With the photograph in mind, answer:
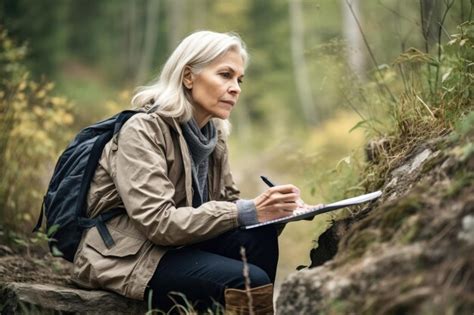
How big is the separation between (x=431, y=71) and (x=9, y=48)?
12.3 ft

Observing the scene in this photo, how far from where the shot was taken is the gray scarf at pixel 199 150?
3.67m

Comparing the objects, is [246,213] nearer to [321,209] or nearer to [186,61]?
[321,209]

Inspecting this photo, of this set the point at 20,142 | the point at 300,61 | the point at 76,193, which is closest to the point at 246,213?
the point at 76,193

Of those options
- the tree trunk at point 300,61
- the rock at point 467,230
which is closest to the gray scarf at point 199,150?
the rock at point 467,230

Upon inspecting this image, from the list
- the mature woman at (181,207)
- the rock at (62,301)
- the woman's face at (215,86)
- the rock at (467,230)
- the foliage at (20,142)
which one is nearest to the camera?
the rock at (467,230)

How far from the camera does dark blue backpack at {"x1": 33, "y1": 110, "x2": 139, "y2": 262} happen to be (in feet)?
11.6

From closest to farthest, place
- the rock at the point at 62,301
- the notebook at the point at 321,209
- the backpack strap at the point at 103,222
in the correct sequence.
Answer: the notebook at the point at 321,209 → the backpack strap at the point at 103,222 → the rock at the point at 62,301

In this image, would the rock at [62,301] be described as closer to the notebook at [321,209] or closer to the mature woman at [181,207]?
the mature woman at [181,207]

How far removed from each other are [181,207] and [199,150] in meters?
0.43

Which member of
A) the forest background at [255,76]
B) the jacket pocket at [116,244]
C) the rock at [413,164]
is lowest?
the jacket pocket at [116,244]

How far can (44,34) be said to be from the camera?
74.6 ft

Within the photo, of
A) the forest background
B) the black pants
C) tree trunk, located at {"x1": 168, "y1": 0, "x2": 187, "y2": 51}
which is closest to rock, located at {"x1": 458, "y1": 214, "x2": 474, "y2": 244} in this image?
the black pants

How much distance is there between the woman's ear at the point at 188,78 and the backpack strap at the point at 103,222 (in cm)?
76

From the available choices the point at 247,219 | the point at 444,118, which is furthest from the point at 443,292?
the point at 444,118
